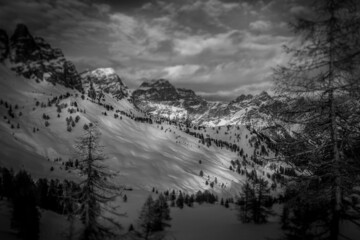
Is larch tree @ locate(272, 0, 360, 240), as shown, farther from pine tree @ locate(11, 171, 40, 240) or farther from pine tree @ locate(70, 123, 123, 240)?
pine tree @ locate(11, 171, 40, 240)

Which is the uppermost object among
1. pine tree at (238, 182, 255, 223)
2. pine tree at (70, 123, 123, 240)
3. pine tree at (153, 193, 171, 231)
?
pine tree at (70, 123, 123, 240)

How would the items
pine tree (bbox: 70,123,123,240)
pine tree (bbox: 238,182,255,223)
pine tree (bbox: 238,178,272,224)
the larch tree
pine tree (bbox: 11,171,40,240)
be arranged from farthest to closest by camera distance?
pine tree (bbox: 238,182,255,223) → pine tree (bbox: 238,178,272,224) → pine tree (bbox: 11,171,40,240) → pine tree (bbox: 70,123,123,240) → the larch tree

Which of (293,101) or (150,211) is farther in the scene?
(150,211)

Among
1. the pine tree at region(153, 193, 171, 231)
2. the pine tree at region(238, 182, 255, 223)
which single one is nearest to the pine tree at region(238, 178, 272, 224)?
the pine tree at region(238, 182, 255, 223)

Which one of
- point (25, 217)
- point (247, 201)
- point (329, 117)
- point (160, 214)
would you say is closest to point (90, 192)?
point (329, 117)

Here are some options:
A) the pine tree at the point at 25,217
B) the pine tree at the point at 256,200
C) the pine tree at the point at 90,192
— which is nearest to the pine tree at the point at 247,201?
the pine tree at the point at 256,200

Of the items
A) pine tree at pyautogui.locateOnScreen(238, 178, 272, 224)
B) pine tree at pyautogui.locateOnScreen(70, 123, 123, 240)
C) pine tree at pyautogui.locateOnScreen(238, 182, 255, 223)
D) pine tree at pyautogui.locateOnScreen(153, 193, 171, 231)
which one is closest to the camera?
pine tree at pyautogui.locateOnScreen(70, 123, 123, 240)

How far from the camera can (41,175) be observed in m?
138

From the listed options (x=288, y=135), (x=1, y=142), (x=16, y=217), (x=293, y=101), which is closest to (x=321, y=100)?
(x=293, y=101)

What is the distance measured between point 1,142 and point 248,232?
6156 inches

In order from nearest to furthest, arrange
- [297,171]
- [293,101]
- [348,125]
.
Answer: [348,125]
[293,101]
[297,171]

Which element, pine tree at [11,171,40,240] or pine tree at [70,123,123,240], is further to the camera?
pine tree at [11,171,40,240]

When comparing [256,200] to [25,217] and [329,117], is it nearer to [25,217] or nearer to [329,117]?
[25,217]

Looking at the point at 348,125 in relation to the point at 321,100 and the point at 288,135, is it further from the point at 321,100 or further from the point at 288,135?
the point at 288,135
